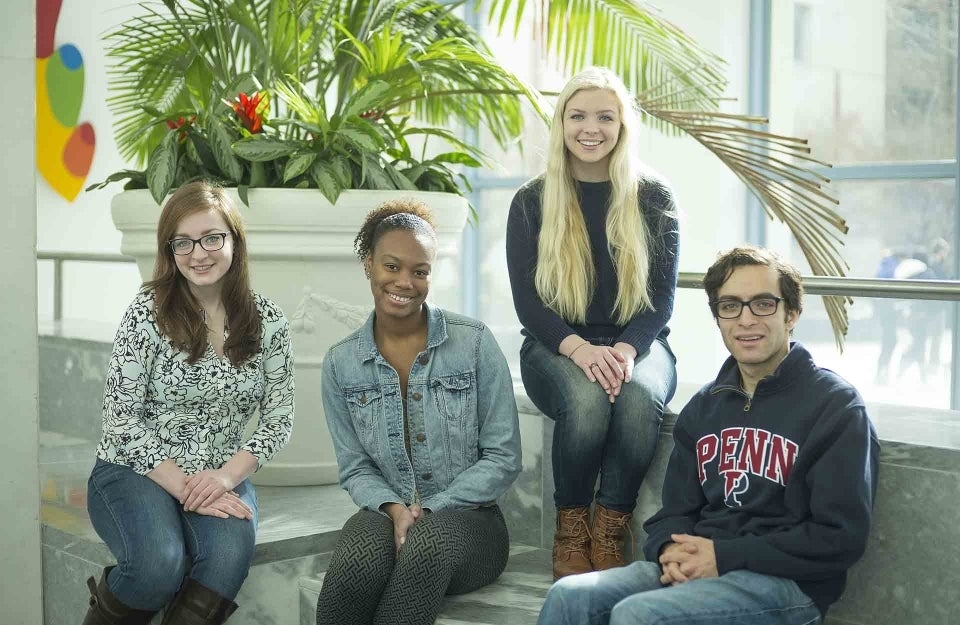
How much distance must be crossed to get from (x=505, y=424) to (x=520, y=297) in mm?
321

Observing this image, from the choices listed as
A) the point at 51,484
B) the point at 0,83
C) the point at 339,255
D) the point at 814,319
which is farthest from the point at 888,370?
the point at 0,83

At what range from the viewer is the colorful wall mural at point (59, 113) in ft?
17.5

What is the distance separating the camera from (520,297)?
235 centimetres

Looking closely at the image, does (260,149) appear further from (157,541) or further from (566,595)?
(566,595)

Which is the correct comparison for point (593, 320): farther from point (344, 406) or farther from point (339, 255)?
point (339, 255)

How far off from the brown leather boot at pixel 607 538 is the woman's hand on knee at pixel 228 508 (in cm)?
68

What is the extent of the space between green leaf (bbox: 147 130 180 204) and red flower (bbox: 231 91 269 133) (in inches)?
6.8

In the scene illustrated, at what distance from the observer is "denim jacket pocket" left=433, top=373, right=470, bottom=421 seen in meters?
2.14

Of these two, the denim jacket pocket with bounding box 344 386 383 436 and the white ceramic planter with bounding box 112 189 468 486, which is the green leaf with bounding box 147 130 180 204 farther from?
the denim jacket pocket with bounding box 344 386 383 436

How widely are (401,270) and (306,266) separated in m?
0.75

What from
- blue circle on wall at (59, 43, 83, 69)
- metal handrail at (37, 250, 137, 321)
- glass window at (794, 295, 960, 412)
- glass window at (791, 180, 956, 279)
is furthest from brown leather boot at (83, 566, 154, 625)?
glass window at (791, 180, 956, 279)

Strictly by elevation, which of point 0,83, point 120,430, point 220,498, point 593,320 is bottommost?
point 220,498

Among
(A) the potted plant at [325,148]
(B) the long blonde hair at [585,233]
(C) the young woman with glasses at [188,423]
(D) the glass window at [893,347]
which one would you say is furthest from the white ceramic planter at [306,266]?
(D) the glass window at [893,347]

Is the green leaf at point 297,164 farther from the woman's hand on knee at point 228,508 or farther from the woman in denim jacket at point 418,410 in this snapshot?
the woman's hand on knee at point 228,508
